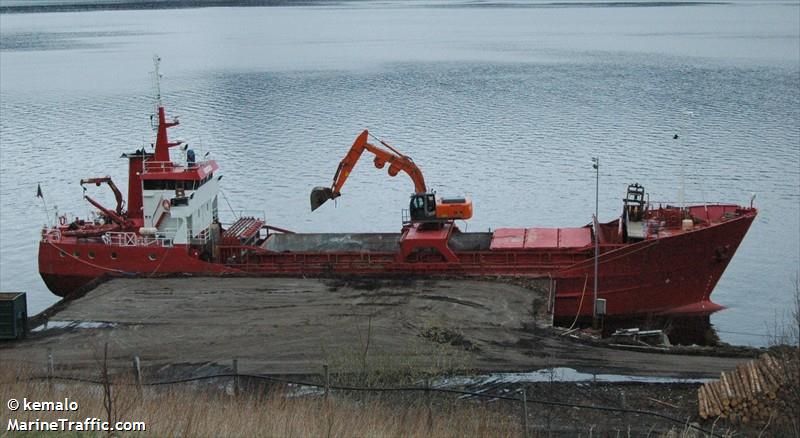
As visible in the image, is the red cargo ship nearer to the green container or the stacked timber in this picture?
the green container

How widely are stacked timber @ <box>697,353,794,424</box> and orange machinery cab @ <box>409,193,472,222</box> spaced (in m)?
12.7

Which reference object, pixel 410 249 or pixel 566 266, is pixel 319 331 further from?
pixel 566 266

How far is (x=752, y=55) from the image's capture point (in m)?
92.5

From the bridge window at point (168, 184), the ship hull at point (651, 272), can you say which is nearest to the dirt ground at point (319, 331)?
the ship hull at point (651, 272)

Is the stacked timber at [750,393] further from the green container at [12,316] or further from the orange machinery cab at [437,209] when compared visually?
the green container at [12,316]

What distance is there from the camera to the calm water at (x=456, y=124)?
4222cm

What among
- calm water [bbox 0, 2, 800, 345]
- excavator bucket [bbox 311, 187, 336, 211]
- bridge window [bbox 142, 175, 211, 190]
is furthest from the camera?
calm water [bbox 0, 2, 800, 345]

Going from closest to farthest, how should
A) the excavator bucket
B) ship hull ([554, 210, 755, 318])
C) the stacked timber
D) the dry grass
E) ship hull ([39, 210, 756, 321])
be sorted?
the dry grass < the stacked timber < ship hull ([554, 210, 755, 318]) < ship hull ([39, 210, 756, 321]) < the excavator bucket

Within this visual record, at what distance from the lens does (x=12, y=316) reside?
941 inches

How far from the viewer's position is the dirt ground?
21266 mm

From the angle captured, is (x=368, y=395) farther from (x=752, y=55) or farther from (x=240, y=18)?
(x=240, y=18)

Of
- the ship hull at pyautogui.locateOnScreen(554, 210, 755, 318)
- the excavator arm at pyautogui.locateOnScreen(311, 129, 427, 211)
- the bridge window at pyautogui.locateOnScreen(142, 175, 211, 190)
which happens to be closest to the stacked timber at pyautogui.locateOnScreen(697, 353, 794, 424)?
the ship hull at pyautogui.locateOnScreen(554, 210, 755, 318)

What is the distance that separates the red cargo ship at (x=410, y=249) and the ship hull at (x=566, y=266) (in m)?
0.03

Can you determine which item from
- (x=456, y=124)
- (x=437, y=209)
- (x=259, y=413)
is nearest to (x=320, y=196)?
(x=437, y=209)
